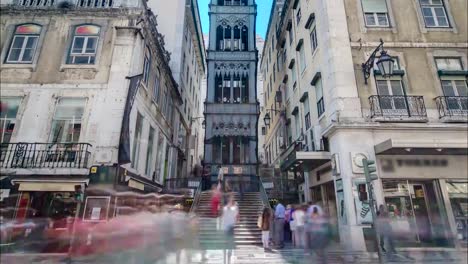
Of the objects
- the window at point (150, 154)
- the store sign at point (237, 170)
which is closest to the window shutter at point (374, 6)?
the store sign at point (237, 170)

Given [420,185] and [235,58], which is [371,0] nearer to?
[420,185]

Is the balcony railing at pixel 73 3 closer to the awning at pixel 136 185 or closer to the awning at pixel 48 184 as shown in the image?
the awning at pixel 48 184

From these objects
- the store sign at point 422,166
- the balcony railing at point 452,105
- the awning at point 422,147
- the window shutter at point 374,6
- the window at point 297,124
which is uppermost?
the window shutter at point 374,6

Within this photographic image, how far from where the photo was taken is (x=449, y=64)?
11938mm

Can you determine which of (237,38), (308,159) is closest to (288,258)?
(308,159)

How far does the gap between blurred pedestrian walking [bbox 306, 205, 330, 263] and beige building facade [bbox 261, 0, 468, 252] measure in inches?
118

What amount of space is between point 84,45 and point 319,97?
39.2ft

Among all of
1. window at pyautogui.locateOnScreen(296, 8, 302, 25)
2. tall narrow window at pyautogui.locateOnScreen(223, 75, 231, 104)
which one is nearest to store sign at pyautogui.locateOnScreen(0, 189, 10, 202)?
tall narrow window at pyautogui.locateOnScreen(223, 75, 231, 104)

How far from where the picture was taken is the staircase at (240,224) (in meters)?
10.4

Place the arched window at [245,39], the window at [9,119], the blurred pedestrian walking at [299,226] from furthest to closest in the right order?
the arched window at [245,39]
the window at [9,119]
the blurred pedestrian walking at [299,226]

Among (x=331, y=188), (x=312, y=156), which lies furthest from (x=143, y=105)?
(x=331, y=188)

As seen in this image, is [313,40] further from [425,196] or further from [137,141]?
[137,141]

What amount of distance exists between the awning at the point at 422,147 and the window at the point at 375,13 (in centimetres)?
664

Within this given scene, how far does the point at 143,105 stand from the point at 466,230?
15176 millimetres
